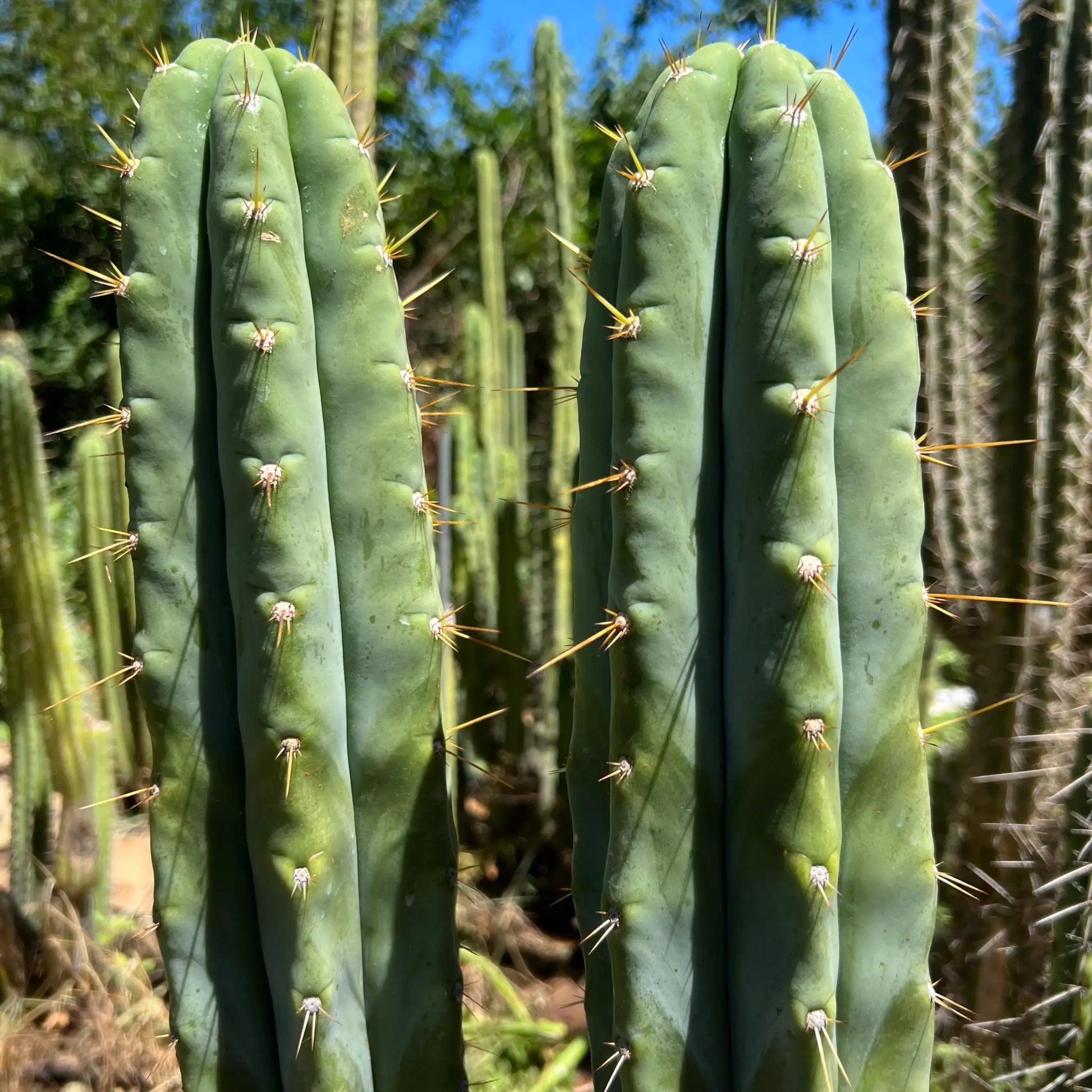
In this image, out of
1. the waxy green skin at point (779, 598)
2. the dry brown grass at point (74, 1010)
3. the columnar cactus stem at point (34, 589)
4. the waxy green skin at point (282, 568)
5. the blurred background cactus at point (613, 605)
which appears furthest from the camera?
the columnar cactus stem at point (34, 589)

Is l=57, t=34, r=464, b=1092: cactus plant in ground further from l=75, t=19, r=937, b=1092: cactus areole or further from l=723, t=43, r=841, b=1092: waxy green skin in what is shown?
l=723, t=43, r=841, b=1092: waxy green skin

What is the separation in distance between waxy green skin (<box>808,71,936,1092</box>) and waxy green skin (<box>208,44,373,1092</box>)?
2.71 ft

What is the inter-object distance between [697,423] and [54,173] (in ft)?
37.2

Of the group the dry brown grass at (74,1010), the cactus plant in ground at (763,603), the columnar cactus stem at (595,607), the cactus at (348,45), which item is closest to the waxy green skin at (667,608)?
the cactus plant in ground at (763,603)

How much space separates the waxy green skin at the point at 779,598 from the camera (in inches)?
56.6

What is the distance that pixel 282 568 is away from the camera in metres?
1.62

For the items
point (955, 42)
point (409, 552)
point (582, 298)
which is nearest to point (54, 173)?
point (582, 298)

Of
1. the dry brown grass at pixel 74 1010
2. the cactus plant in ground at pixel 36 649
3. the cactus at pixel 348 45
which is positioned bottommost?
the dry brown grass at pixel 74 1010

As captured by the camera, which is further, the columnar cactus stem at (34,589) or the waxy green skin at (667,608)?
the columnar cactus stem at (34,589)

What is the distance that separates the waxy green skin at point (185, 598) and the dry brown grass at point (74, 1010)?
1.44 meters

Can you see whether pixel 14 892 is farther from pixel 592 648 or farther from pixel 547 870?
pixel 592 648

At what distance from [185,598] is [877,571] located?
3.71ft

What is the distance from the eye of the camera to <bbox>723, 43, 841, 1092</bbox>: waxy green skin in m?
1.44

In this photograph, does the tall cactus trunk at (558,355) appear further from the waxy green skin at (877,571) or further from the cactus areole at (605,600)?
the waxy green skin at (877,571)
